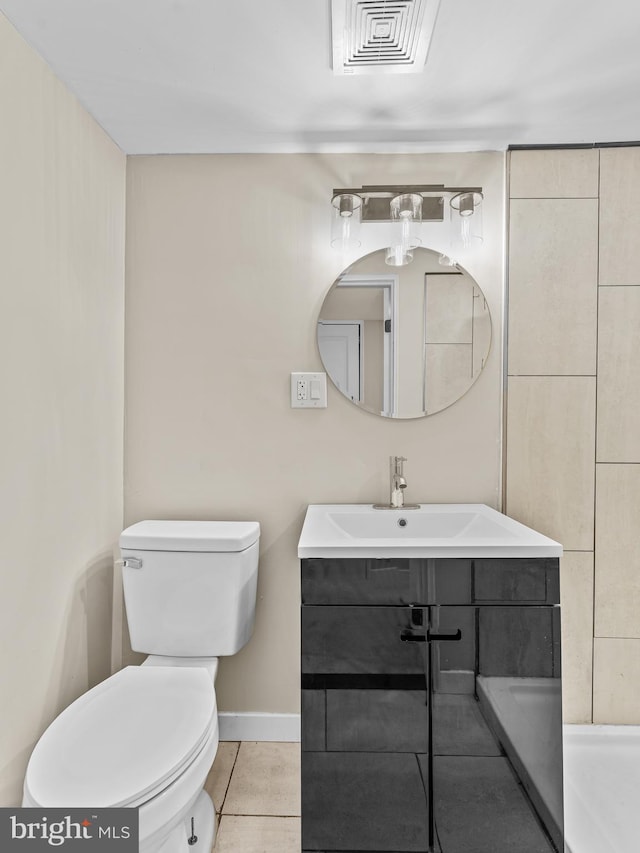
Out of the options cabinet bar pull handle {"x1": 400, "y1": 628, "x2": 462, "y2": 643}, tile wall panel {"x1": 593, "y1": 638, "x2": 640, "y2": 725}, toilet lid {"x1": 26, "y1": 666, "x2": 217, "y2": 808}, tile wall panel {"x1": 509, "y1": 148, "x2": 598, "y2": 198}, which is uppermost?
tile wall panel {"x1": 509, "y1": 148, "x2": 598, "y2": 198}

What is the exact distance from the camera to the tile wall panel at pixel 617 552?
1730mm

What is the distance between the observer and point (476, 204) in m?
1.72

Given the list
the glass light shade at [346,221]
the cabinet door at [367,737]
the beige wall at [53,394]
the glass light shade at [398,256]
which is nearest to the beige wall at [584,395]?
the glass light shade at [398,256]

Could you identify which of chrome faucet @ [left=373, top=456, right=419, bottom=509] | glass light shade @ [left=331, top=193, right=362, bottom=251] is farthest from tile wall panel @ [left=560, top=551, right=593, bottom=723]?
glass light shade @ [left=331, top=193, right=362, bottom=251]

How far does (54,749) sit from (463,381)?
1494mm

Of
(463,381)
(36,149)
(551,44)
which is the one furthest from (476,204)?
(36,149)

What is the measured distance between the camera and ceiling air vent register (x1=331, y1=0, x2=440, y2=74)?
115 centimetres

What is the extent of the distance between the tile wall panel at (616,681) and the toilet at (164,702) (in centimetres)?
118

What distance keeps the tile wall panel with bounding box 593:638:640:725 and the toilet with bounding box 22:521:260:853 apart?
1184 millimetres

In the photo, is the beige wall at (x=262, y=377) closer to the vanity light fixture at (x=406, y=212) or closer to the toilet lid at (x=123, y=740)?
the vanity light fixture at (x=406, y=212)

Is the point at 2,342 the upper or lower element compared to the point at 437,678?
upper

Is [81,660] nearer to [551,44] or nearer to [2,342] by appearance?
[2,342]

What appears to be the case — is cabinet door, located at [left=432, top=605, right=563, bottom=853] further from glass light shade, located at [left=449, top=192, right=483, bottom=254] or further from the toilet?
glass light shade, located at [left=449, top=192, right=483, bottom=254]

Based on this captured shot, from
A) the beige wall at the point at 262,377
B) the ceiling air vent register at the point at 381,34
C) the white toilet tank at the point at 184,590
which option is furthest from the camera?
the beige wall at the point at 262,377
